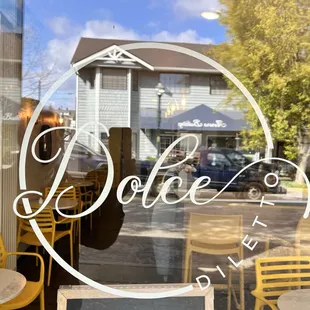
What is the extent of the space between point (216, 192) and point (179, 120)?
8.20ft

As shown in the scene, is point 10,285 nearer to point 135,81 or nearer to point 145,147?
point 135,81

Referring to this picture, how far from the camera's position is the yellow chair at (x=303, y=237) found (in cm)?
295

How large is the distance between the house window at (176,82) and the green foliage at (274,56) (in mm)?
866

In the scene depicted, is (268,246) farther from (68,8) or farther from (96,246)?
(68,8)

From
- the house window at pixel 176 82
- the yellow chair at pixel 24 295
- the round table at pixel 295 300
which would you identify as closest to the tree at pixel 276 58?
the house window at pixel 176 82

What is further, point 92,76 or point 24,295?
point 92,76

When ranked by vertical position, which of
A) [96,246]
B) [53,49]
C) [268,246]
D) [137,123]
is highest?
[53,49]

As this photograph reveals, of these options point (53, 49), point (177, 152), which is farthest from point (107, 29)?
point (177, 152)

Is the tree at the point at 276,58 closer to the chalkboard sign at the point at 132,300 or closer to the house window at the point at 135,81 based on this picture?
the house window at the point at 135,81

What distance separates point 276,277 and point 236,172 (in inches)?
102

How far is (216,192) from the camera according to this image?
2998mm

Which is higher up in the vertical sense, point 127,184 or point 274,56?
point 274,56

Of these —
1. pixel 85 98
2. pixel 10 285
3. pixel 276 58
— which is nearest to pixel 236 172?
pixel 276 58

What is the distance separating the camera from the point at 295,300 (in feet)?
5.99
